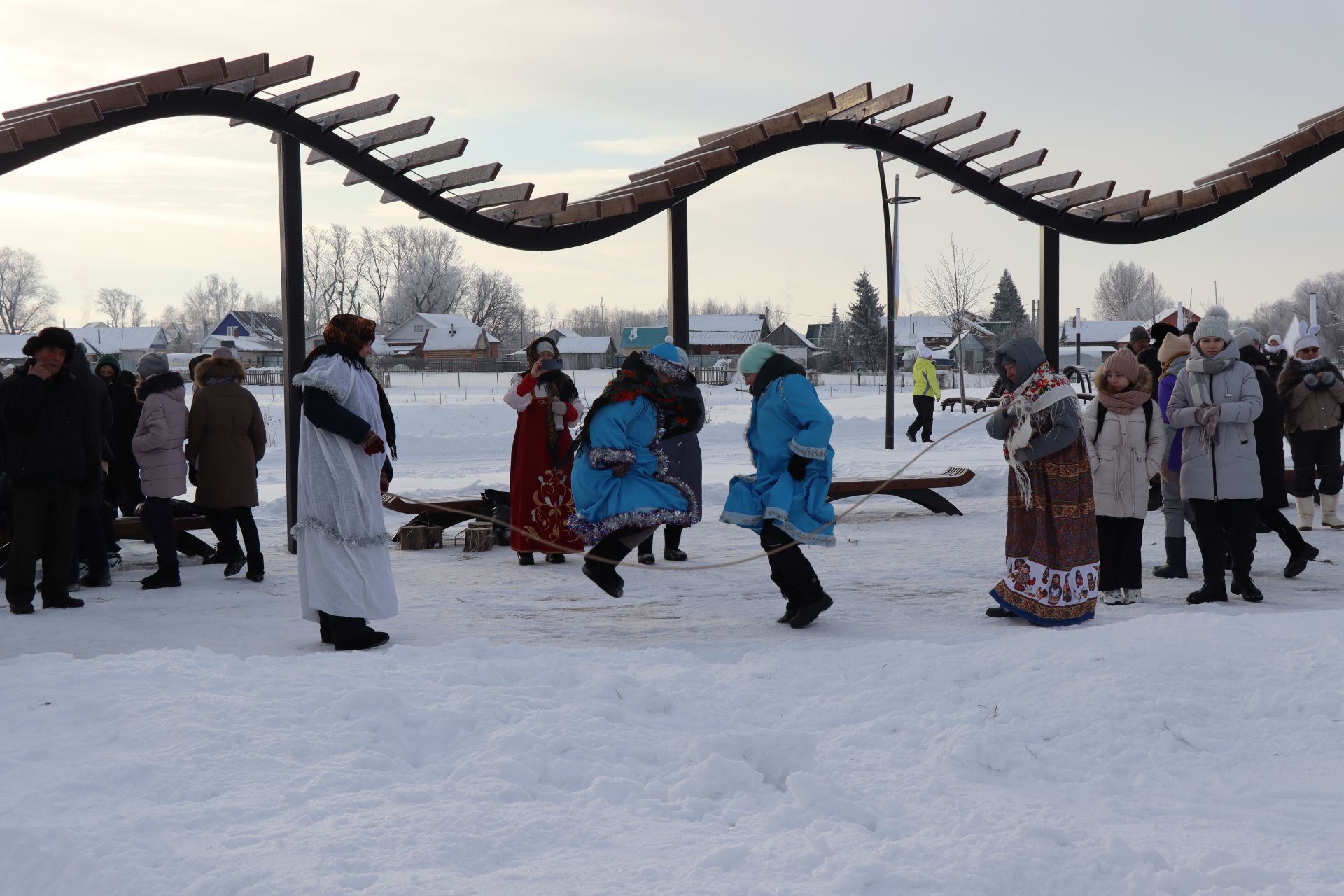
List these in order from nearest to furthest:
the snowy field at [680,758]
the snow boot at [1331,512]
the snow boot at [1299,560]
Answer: the snowy field at [680,758] → the snow boot at [1299,560] → the snow boot at [1331,512]

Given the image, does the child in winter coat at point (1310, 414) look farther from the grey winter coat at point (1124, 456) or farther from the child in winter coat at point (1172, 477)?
the grey winter coat at point (1124, 456)

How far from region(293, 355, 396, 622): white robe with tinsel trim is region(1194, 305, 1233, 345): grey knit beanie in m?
4.84

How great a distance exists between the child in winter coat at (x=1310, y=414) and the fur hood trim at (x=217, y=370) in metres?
8.07

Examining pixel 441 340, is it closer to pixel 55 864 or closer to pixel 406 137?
pixel 406 137

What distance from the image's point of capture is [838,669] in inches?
197

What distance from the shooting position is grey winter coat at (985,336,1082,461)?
6230 mm

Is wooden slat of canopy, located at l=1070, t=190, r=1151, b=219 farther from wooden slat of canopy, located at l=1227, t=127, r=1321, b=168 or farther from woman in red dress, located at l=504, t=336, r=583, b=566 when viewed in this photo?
woman in red dress, located at l=504, t=336, r=583, b=566

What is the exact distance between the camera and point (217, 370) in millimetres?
8086

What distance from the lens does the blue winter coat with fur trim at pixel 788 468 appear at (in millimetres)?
6113

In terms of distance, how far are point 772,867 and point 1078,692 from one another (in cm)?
185

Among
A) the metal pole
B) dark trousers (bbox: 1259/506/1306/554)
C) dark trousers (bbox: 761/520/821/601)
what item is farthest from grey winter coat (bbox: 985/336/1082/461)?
the metal pole

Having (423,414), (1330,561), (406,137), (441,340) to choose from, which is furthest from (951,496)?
(441,340)

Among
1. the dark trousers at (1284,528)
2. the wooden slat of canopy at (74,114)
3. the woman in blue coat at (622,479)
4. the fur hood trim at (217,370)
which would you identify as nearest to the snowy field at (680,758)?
the woman in blue coat at (622,479)

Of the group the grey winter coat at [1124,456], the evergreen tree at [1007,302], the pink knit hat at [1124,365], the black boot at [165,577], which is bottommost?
the black boot at [165,577]
